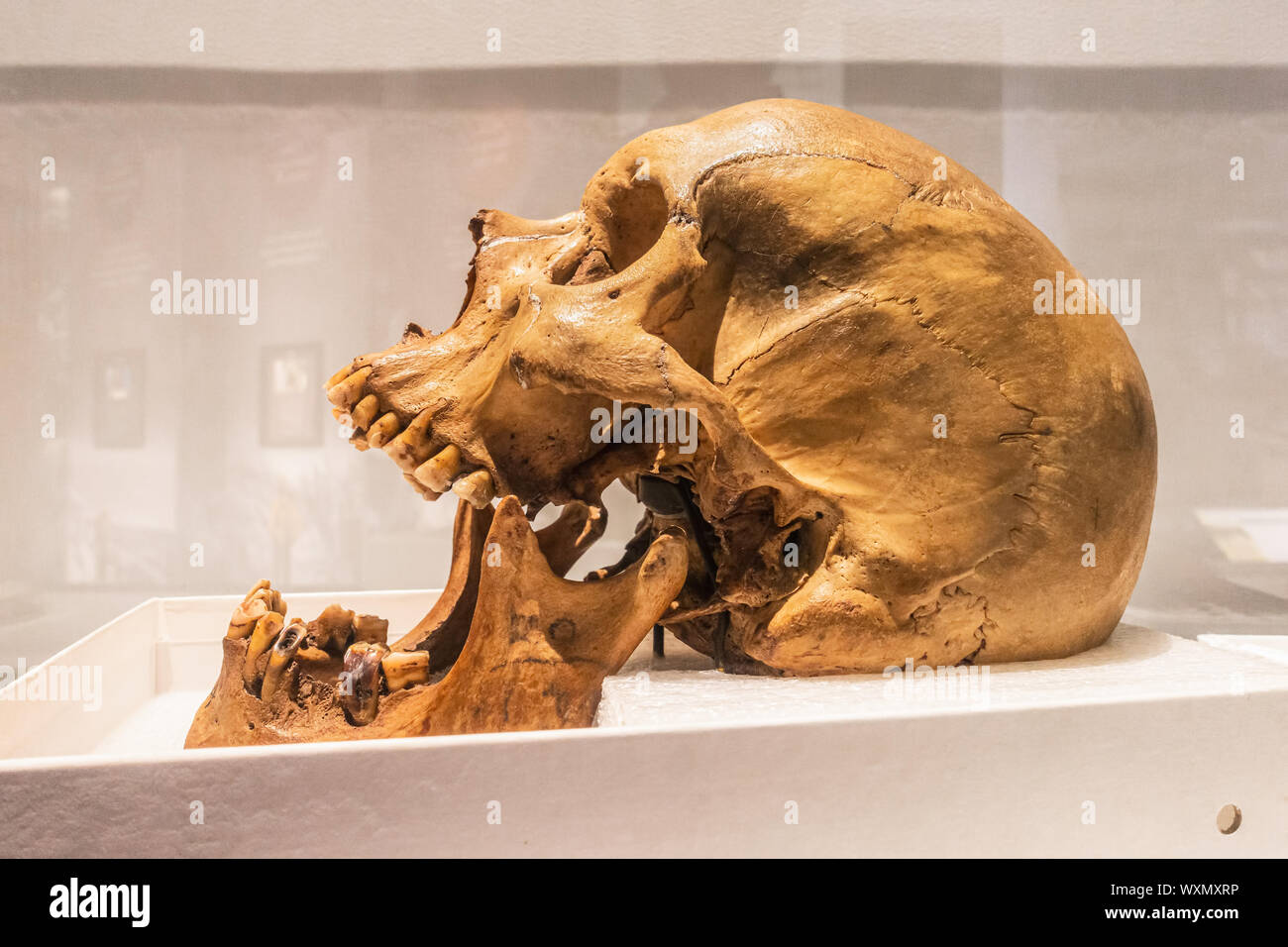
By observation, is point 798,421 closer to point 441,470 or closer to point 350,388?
point 441,470

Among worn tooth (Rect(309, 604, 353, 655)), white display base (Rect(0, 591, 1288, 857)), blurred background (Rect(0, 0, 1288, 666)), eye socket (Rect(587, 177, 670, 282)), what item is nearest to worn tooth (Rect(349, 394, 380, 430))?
worn tooth (Rect(309, 604, 353, 655))

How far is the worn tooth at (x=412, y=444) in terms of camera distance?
5.84 feet

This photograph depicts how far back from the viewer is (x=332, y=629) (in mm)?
1780

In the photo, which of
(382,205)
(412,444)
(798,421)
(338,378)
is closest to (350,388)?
(338,378)

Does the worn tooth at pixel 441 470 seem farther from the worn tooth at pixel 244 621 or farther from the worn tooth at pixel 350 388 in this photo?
the worn tooth at pixel 244 621

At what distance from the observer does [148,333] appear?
3.09 meters

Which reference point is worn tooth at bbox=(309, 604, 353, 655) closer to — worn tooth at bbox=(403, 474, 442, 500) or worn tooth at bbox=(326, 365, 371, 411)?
worn tooth at bbox=(403, 474, 442, 500)

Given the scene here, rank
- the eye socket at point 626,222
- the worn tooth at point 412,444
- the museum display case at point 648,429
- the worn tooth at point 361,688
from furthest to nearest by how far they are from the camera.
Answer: the eye socket at point 626,222 < the worn tooth at point 412,444 < the worn tooth at point 361,688 < the museum display case at point 648,429

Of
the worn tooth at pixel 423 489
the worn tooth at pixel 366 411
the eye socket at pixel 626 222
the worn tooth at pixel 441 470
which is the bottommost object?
the worn tooth at pixel 423 489

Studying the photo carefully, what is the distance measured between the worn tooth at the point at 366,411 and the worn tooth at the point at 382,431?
0.02 m

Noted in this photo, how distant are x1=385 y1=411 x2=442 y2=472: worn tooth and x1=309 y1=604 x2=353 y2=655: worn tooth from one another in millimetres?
260

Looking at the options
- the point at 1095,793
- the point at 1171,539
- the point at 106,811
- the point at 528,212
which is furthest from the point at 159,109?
the point at 1171,539

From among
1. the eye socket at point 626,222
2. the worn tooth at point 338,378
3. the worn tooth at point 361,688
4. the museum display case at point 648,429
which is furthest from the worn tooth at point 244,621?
the eye socket at point 626,222

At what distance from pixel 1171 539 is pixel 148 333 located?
302 centimetres
